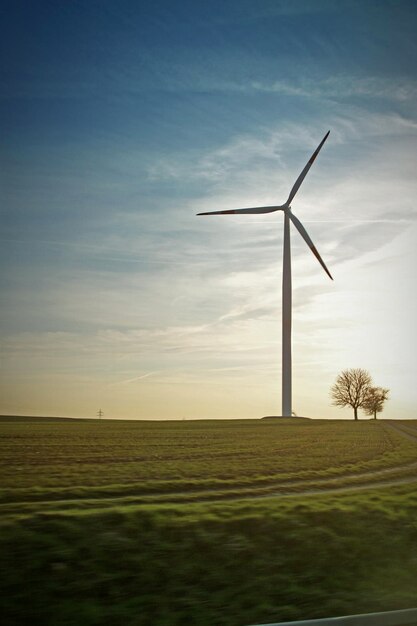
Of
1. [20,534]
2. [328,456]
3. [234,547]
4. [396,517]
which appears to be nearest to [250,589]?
[234,547]

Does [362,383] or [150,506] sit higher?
[362,383]

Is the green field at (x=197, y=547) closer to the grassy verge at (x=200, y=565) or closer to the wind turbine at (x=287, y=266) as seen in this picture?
the grassy verge at (x=200, y=565)

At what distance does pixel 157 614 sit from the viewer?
613 inches

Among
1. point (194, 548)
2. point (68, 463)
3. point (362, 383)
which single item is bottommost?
point (194, 548)

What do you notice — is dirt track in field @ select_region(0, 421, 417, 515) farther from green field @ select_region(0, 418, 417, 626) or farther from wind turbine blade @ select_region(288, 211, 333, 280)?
wind turbine blade @ select_region(288, 211, 333, 280)

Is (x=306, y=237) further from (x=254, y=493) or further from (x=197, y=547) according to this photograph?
(x=197, y=547)

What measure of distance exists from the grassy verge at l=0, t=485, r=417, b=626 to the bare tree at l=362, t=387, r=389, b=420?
133 meters

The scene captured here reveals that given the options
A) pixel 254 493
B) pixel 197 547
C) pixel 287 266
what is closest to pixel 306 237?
pixel 287 266

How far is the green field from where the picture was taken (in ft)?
52.1

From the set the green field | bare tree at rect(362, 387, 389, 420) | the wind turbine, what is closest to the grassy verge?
the green field

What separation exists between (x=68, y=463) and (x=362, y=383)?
127859mm

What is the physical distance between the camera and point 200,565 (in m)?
17.9

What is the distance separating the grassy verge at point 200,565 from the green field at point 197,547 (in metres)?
0.04

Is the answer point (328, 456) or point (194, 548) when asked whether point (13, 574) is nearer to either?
point (194, 548)
